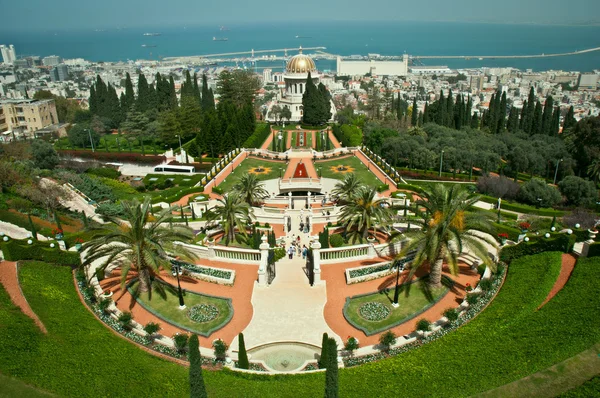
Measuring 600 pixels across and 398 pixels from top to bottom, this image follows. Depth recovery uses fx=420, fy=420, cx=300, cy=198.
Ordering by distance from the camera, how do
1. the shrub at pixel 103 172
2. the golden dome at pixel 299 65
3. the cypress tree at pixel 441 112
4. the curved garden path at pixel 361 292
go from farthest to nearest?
the golden dome at pixel 299 65 < the cypress tree at pixel 441 112 < the shrub at pixel 103 172 < the curved garden path at pixel 361 292

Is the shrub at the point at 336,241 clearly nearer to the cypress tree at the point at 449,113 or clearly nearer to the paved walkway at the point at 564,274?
the paved walkway at the point at 564,274

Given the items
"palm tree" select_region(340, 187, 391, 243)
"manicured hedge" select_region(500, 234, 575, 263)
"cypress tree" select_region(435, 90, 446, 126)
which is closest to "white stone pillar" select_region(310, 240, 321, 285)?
"palm tree" select_region(340, 187, 391, 243)

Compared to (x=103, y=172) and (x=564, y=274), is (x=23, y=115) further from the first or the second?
(x=564, y=274)

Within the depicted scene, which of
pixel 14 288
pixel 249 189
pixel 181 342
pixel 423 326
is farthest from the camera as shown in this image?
pixel 249 189

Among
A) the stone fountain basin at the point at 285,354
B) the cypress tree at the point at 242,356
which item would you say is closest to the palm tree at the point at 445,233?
the stone fountain basin at the point at 285,354

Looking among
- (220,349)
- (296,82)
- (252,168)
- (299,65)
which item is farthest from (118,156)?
(220,349)
